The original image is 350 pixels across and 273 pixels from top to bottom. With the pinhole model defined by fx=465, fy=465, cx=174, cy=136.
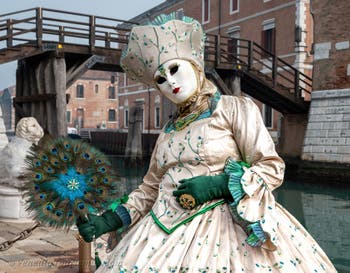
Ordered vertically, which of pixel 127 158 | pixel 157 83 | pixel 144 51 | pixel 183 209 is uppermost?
pixel 144 51

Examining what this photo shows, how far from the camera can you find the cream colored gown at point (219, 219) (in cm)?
183

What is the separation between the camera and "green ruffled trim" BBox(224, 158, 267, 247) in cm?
181

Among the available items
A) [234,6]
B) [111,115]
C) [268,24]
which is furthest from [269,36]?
[111,115]

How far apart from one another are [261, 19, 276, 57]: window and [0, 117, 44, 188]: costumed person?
643 inches

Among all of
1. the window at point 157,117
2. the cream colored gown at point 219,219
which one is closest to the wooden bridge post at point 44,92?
the cream colored gown at point 219,219

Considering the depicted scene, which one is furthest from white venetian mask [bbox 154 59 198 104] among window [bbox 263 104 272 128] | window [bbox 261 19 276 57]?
window [bbox 261 19 276 57]

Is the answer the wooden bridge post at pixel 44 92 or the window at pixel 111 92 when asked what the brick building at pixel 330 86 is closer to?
the wooden bridge post at pixel 44 92

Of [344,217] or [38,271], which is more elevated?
[38,271]

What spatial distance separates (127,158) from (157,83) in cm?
1683

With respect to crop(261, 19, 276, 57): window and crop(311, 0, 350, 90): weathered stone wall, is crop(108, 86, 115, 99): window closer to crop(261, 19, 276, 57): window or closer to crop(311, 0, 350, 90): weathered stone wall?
crop(261, 19, 276, 57): window

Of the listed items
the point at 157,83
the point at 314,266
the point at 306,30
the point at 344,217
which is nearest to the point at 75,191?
the point at 157,83

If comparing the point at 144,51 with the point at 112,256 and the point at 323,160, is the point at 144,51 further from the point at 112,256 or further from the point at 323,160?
the point at 323,160

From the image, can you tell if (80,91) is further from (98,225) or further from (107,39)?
(98,225)

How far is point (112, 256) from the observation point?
81.9 inches
